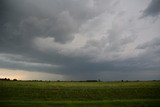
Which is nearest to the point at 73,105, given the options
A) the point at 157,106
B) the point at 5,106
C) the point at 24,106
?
the point at 24,106

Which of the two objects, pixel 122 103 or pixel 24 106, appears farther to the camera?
pixel 122 103

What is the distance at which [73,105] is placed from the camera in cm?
3734

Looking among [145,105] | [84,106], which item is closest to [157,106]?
[145,105]

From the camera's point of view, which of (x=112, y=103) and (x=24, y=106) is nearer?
(x=24, y=106)

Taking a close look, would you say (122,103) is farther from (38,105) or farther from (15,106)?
(15,106)

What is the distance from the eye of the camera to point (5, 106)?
35.3 meters

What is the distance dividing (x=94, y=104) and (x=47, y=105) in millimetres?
7716

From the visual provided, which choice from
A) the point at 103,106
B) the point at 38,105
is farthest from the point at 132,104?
the point at 38,105

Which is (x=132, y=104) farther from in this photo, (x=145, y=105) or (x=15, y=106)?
(x=15, y=106)

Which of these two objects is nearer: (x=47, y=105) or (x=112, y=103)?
(x=47, y=105)

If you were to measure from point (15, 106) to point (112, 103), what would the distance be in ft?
52.0

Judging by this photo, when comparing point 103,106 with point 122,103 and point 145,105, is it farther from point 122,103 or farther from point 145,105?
point 145,105

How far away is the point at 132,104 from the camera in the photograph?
125 feet

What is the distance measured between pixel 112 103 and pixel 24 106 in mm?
14516
